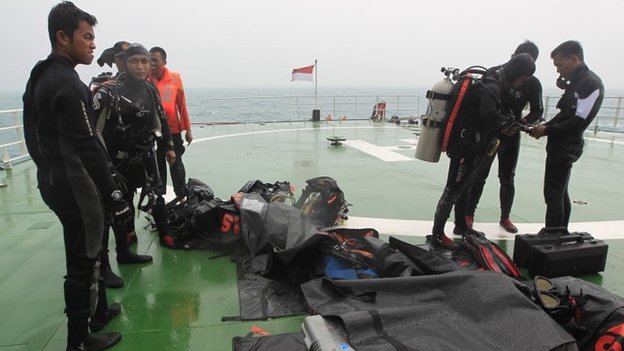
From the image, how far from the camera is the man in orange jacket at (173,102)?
3818 millimetres

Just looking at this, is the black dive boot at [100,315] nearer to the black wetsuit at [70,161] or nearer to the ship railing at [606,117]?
the black wetsuit at [70,161]

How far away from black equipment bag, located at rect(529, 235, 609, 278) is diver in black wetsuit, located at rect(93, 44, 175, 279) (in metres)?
3.03

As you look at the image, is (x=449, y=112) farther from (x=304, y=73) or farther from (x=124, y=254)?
(x=304, y=73)

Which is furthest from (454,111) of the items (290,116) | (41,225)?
(290,116)

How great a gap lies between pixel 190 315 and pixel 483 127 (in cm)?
252

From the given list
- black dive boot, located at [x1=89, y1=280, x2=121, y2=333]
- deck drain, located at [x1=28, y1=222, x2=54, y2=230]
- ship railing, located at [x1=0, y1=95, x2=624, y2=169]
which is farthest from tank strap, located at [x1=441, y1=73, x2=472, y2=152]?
deck drain, located at [x1=28, y1=222, x2=54, y2=230]

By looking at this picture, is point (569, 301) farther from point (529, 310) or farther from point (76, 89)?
point (76, 89)

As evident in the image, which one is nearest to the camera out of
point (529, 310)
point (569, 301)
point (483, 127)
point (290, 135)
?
point (529, 310)

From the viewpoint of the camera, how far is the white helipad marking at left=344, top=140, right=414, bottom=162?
749cm

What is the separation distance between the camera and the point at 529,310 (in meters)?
1.69

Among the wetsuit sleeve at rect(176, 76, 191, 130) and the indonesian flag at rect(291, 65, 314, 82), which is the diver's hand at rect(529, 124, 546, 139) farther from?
the indonesian flag at rect(291, 65, 314, 82)

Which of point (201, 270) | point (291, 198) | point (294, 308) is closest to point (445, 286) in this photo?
point (294, 308)

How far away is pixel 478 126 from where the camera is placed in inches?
118

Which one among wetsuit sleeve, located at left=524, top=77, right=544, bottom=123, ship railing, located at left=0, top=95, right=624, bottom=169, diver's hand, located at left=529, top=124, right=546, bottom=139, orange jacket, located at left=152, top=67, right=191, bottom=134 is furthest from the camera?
ship railing, located at left=0, top=95, right=624, bottom=169
